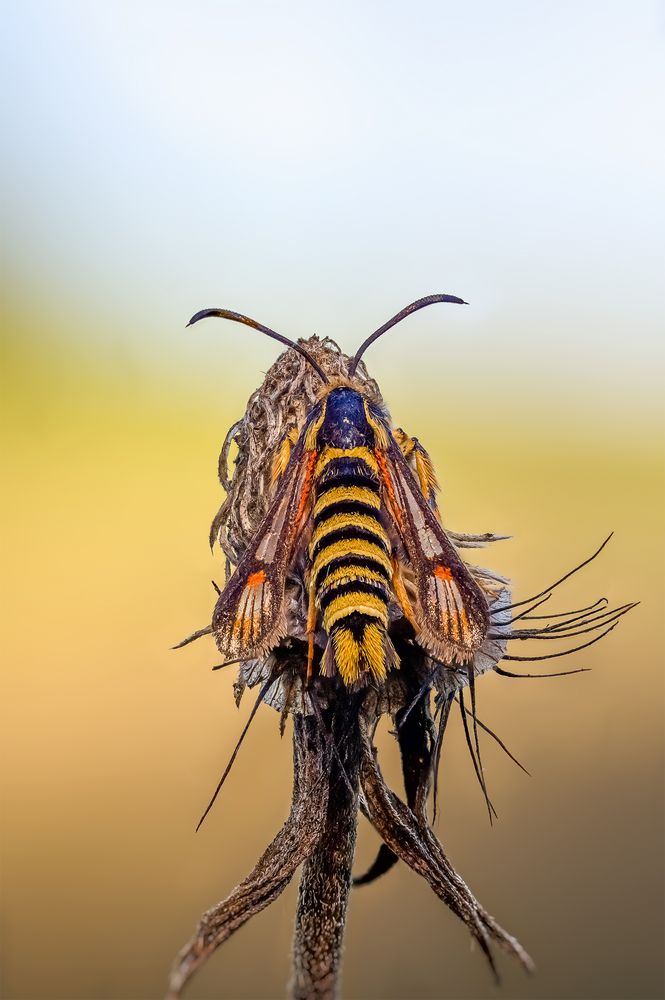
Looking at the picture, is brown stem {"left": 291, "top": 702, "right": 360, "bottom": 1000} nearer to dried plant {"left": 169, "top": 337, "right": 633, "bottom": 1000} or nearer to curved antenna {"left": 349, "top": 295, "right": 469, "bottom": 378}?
dried plant {"left": 169, "top": 337, "right": 633, "bottom": 1000}

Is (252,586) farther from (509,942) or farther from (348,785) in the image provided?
(509,942)

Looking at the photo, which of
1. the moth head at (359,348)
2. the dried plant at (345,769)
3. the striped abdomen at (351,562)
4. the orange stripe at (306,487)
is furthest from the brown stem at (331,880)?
the moth head at (359,348)

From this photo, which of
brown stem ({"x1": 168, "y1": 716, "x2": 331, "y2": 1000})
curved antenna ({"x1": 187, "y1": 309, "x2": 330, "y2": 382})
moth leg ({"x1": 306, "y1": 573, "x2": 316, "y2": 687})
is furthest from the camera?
curved antenna ({"x1": 187, "y1": 309, "x2": 330, "y2": 382})

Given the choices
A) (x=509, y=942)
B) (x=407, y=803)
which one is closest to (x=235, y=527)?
(x=407, y=803)

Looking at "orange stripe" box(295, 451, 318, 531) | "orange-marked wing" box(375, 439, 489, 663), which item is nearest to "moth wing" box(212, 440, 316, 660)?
"orange stripe" box(295, 451, 318, 531)

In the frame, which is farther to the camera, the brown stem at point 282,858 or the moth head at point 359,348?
the moth head at point 359,348

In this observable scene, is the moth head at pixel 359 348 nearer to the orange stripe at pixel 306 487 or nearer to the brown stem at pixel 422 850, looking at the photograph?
the orange stripe at pixel 306 487
